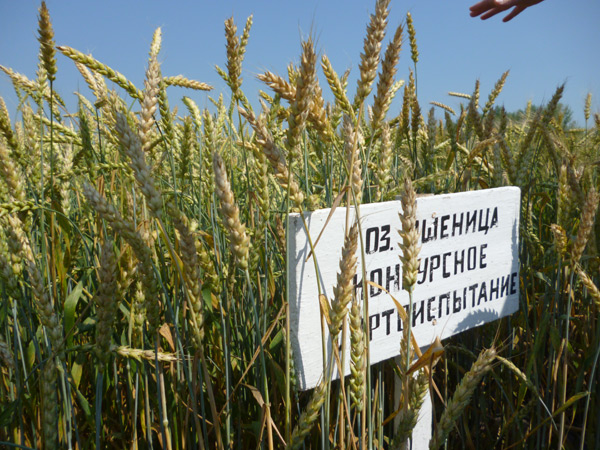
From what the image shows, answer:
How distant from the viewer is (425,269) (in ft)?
3.80

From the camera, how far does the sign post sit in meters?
0.94

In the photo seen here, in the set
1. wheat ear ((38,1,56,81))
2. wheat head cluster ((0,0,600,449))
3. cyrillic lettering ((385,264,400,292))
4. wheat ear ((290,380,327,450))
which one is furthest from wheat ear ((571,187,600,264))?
wheat ear ((38,1,56,81))

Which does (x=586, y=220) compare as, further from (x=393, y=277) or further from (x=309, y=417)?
(x=309, y=417)

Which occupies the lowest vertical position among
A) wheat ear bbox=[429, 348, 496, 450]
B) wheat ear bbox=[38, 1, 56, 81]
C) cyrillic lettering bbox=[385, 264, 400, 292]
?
wheat ear bbox=[429, 348, 496, 450]

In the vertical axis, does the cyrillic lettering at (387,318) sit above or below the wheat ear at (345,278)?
below

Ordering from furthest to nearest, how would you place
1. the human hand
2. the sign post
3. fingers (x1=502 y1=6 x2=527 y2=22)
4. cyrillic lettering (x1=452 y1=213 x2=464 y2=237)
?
fingers (x1=502 y1=6 x2=527 y2=22) < the human hand < cyrillic lettering (x1=452 y1=213 x2=464 y2=237) < the sign post

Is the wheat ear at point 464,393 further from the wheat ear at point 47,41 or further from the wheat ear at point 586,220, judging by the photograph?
the wheat ear at point 47,41

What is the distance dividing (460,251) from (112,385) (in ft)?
3.05

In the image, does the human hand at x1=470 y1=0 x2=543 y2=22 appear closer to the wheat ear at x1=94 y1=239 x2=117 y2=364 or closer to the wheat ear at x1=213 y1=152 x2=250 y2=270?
the wheat ear at x1=213 y1=152 x2=250 y2=270

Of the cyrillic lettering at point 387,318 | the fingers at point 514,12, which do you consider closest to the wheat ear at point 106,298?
the cyrillic lettering at point 387,318

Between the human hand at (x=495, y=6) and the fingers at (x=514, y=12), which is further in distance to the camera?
the fingers at (x=514, y=12)

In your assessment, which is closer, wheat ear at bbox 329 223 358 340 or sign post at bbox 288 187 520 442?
wheat ear at bbox 329 223 358 340

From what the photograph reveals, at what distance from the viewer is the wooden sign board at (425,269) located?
942 millimetres

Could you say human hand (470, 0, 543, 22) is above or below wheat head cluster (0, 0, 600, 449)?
above
